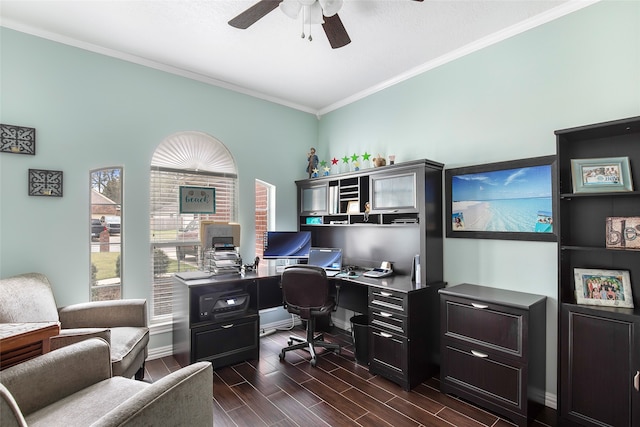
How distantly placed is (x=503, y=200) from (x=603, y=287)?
922 mm

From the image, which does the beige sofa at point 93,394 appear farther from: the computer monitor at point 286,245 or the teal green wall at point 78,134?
the computer monitor at point 286,245

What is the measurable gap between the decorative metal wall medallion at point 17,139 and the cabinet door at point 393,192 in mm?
3129

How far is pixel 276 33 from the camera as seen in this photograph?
2.75 meters

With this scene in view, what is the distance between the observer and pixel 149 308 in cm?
334

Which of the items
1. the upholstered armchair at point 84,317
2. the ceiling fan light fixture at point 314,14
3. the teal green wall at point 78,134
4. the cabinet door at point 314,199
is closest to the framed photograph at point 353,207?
the cabinet door at point 314,199

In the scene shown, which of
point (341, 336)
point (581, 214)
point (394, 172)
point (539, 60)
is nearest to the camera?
point (581, 214)

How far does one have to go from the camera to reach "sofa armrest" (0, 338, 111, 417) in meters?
1.51

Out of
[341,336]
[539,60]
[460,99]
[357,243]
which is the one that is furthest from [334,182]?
[539,60]

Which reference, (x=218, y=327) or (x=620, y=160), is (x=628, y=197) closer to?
(x=620, y=160)

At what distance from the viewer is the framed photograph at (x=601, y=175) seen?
2.07 m

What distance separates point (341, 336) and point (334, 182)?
1.93m

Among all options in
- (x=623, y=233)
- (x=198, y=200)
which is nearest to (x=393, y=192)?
(x=623, y=233)

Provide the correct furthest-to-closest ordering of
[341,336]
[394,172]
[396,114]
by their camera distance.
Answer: [341,336] → [396,114] → [394,172]

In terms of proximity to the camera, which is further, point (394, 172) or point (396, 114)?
point (396, 114)
